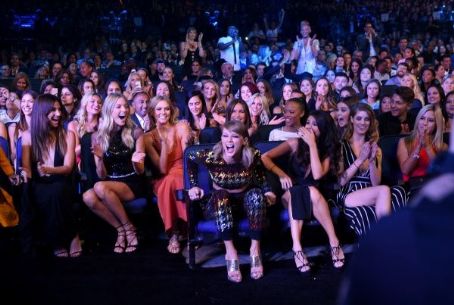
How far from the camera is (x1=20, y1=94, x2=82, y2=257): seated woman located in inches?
180

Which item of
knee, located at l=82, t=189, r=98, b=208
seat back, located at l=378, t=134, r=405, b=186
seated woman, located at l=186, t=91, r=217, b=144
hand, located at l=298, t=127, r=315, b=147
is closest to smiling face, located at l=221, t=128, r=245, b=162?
hand, located at l=298, t=127, r=315, b=147

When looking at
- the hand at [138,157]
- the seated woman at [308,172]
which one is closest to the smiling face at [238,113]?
the seated woman at [308,172]

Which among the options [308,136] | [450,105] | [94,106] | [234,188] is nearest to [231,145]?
[234,188]

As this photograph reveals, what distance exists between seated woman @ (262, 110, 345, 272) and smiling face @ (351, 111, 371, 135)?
0.69 feet

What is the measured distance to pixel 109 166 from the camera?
15.6ft

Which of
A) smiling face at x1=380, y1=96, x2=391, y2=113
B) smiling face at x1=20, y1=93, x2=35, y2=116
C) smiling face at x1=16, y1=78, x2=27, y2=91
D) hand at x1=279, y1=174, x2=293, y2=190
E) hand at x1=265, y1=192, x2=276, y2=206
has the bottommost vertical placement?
hand at x1=265, y1=192, x2=276, y2=206

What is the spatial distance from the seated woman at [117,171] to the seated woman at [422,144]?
2065 mm

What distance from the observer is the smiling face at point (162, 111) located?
5.04m

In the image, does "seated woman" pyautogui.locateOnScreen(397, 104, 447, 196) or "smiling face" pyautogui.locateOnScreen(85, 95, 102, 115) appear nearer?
"seated woman" pyautogui.locateOnScreen(397, 104, 447, 196)

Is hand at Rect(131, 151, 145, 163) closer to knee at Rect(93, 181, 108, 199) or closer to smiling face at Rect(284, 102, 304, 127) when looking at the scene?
knee at Rect(93, 181, 108, 199)

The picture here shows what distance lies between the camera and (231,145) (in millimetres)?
4238

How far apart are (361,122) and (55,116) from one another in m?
2.39

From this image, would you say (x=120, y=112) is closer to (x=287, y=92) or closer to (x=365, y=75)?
(x=287, y=92)

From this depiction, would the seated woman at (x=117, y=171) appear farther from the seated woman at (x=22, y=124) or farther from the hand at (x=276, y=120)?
the hand at (x=276, y=120)
